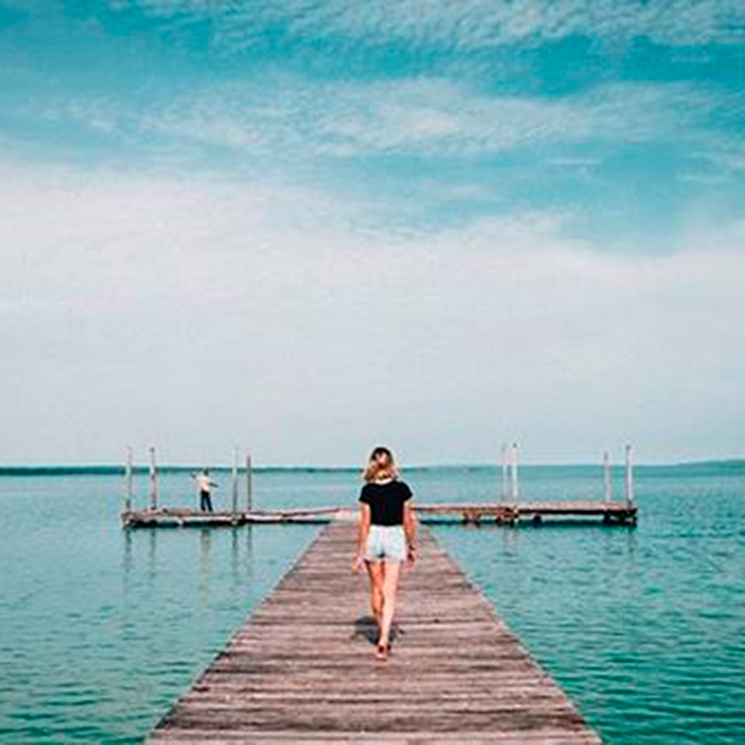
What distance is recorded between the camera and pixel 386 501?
34.8 feet

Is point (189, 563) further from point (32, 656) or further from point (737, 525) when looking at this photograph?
point (737, 525)

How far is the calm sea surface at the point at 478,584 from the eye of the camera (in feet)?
Answer: 50.4

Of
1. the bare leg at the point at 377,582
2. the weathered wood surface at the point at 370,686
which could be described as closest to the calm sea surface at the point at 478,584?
the weathered wood surface at the point at 370,686

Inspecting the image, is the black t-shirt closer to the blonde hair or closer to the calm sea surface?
the blonde hair

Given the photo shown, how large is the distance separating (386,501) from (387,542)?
45 cm

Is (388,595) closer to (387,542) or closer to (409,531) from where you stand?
(387,542)

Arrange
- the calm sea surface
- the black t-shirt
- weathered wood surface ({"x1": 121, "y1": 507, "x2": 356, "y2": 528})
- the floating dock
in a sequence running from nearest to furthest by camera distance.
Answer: the black t-shirt → the calm sea surface → weathered wood surface ({"x1": 121, "y1": 507, "x2": 356, "y2": 528}) → the floating dock

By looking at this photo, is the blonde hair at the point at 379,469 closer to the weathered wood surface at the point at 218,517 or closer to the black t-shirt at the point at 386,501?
the black t-shirt at the point at 386,501

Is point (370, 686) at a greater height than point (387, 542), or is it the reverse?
point (387, 542)

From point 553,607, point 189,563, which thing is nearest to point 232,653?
point 553,607

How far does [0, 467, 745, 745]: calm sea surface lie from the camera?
1536 cm

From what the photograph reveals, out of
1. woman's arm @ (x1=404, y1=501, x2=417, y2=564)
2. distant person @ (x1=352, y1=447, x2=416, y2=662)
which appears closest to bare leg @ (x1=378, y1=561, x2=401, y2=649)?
distant person @ (x1=352, y1=447, x2=416, y2=662)

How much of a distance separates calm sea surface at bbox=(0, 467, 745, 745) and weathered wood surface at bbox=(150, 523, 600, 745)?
3.28m

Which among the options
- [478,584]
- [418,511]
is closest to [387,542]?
[478,584]
